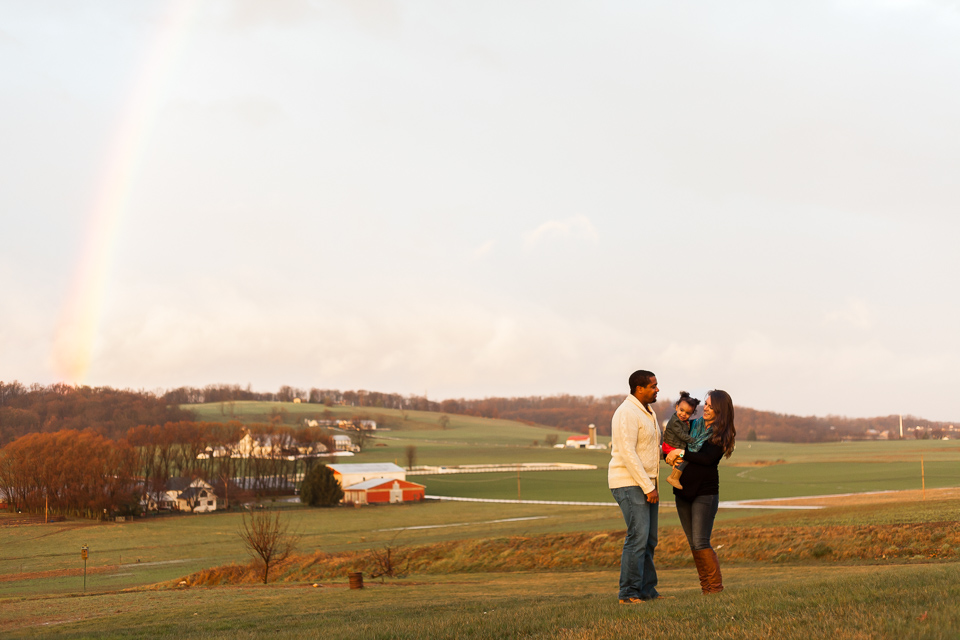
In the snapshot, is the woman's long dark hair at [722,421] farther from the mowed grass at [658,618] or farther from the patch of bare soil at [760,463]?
the patch of bare soil at [760,463]

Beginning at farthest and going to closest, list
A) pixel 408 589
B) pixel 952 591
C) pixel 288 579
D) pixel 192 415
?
pixel 192 415 → pixel 288 579 → pixel 408 589 → pixel 952 591

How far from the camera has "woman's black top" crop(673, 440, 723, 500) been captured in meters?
9.48

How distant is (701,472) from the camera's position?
9.57 metres

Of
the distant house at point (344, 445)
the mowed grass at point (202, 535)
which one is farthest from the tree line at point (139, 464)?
the distant house at point (344, 445)

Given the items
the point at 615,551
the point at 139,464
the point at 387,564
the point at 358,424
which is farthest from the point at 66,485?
the point at 358,424

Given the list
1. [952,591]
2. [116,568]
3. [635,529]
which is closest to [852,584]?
[952,591]

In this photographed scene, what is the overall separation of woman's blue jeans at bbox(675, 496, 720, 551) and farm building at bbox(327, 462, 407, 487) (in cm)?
8870

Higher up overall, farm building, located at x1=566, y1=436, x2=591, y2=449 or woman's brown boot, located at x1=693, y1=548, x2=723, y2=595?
woman's brown boot, located at x1=693, y1=548, x2=723, y2=595

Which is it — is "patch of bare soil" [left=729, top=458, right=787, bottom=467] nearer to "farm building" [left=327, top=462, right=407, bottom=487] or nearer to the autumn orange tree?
"farm building" [left=327, top=462, right=407, bottom=487]

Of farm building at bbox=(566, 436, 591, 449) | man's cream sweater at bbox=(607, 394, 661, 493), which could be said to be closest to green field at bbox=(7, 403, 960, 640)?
man's cream sweater at bbox=(607, 394, 661, 493)

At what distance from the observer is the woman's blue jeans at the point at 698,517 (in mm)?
9547

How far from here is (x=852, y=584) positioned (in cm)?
880

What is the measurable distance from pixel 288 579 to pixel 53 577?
17.8 metres

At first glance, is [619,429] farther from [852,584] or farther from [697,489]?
[852,584]
